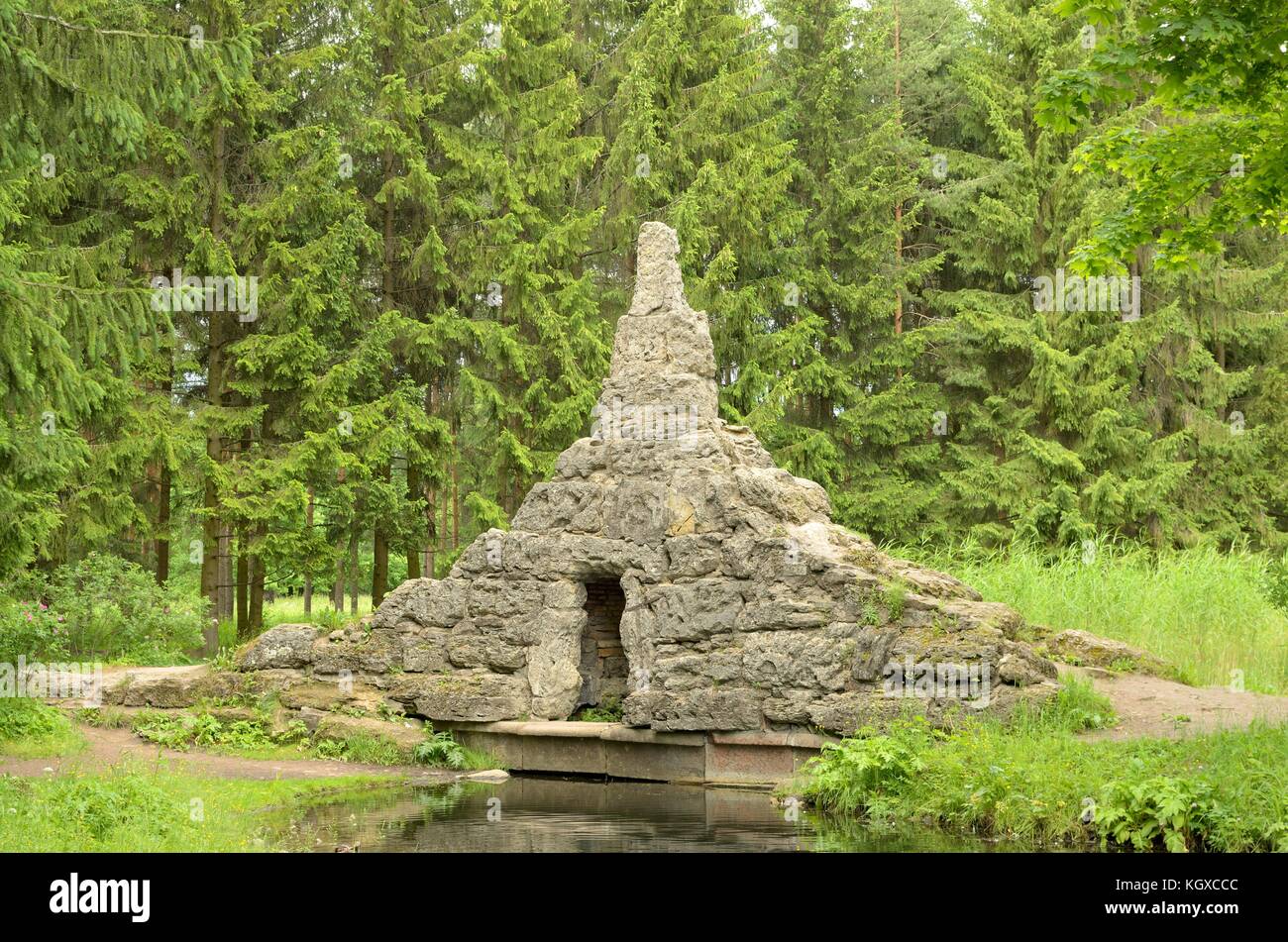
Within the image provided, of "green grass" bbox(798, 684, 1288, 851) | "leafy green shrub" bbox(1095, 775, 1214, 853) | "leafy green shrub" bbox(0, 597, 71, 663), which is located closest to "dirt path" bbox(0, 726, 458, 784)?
"leafy green shrub" bbox(0, 597, 71, 663)

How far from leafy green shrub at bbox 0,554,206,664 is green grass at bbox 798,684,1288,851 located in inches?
438

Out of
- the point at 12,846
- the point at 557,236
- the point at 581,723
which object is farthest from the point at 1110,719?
the point at 557,236

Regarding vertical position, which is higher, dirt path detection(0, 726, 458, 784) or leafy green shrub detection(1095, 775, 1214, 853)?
leafy green shrub detection(1095, 775, 1214, 853)

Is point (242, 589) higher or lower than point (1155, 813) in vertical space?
higher

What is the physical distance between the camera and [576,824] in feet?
38.5

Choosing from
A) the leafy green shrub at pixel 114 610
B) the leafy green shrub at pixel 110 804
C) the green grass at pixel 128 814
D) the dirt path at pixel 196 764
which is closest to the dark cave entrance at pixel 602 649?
the dirt path at pixel 196 764

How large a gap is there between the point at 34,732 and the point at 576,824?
584cm

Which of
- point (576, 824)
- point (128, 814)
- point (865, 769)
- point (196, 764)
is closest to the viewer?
point (128, 814)

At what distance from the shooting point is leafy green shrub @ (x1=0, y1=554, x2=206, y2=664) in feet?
63.6

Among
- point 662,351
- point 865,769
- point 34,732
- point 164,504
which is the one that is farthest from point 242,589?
point 865,769

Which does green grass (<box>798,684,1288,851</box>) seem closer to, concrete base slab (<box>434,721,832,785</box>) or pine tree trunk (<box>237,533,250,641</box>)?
concrete base slab (<box>434,721,832,785</box>)

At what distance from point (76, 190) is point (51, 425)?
9.38 meters

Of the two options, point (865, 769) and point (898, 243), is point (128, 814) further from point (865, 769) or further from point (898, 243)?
point (898, 243)

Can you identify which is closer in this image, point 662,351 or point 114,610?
point 662,351
